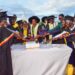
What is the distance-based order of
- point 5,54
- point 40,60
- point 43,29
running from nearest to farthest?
point 5,54 < point 40,60 < point 43,29

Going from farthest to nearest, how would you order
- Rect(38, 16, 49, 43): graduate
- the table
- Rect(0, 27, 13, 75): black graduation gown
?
Rect(38, 16, 49, 43): graduate
the table
Rect(0, 27, 13, 75): black graduation gown

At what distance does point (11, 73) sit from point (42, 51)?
58cm

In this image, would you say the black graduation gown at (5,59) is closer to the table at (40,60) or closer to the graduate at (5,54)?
the graduate at (5,54)

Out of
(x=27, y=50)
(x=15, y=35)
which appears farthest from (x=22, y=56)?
(x=15, y=35)

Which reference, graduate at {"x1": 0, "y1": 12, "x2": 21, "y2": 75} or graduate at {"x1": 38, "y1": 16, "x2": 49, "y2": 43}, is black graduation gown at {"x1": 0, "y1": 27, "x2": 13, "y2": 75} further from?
graduate at {"x1": 38, "y1": 16, "x2": 49, "y2": 43}

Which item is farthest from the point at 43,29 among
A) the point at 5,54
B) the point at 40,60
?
the point at 5,54

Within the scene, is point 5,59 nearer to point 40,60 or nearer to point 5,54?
point 5,54

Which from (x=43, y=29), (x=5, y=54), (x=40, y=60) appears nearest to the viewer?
(x=5, y=54)

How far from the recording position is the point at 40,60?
414 cm

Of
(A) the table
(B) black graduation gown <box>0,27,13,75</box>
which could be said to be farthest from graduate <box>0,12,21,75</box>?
(A) the table

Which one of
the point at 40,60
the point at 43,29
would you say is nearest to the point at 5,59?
the point at 40,60

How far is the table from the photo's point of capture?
4.12 m

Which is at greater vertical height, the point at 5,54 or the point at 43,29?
the point at 5,54

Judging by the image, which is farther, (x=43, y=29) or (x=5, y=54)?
(x=43, y=29)
